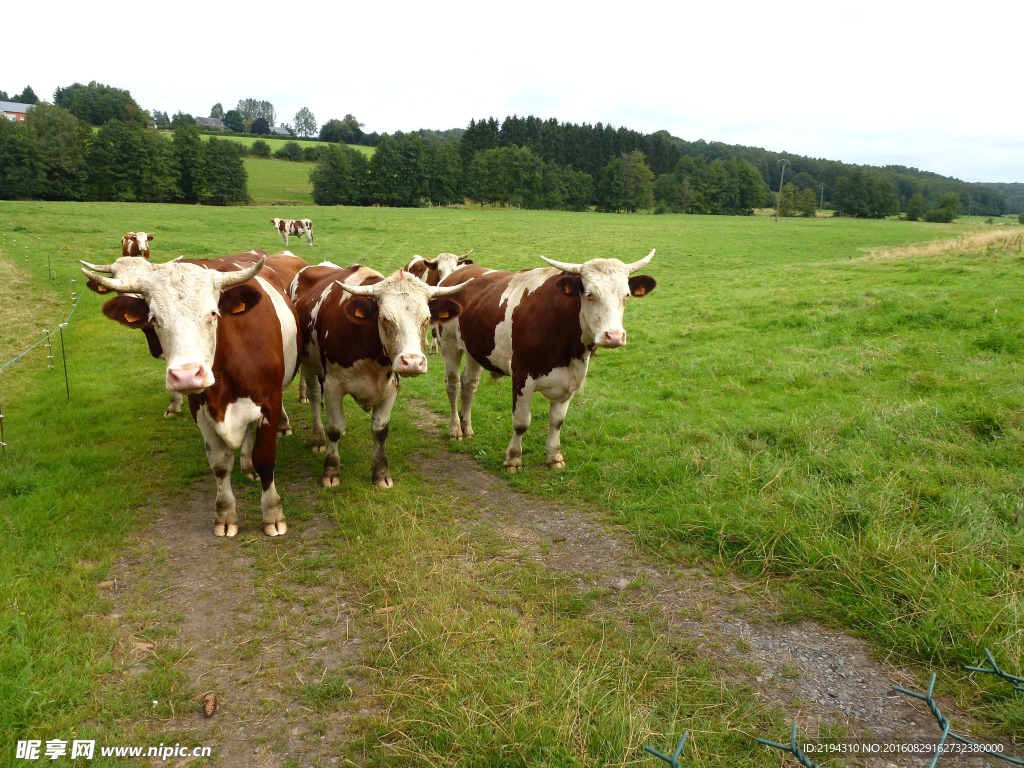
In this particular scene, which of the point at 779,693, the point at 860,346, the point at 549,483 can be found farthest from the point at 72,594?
the point at 860,346

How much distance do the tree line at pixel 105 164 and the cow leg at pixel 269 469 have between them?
62393 mm

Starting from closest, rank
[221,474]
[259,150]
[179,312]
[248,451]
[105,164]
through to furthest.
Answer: [179,312]
[221,474]
[248,451]
[105,164]
[259,150]

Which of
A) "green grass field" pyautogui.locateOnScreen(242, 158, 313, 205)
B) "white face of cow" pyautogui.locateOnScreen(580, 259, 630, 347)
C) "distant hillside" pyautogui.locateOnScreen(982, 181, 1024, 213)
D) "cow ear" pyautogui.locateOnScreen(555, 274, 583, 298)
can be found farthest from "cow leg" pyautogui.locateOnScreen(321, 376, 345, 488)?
"distant hillside" pyautogui.locateOnScreen(982, 181, 1024, 213)

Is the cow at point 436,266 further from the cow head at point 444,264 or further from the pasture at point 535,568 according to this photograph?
the pasture at point 535,568

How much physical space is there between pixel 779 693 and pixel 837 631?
81 centimetres

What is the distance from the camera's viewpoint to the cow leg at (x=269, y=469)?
5.36m

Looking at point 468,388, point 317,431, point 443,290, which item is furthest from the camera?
point 468,388

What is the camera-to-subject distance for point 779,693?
3.41m

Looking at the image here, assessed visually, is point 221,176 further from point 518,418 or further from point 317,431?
point 518,418

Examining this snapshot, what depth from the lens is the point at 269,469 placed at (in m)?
5.45

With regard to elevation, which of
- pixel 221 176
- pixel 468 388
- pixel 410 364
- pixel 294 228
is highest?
pixel 221 176

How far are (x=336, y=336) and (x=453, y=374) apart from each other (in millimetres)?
2363

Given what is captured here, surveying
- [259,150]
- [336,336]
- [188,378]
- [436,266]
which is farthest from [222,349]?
[259,150]

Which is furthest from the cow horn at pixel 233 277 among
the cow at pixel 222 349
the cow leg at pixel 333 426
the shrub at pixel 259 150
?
the shrub at pixel 259 150
